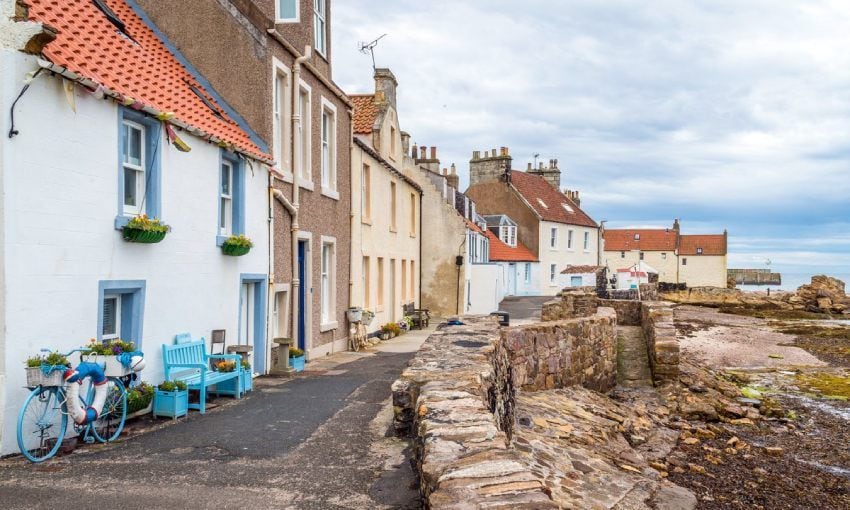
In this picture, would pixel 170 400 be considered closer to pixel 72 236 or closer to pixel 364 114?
pixel 72 236

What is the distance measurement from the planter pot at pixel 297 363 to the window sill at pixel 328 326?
2.41m

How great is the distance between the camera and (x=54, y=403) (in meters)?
7.04

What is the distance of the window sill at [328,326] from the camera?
16312 millimetres

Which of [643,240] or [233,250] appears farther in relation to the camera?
[643,240]

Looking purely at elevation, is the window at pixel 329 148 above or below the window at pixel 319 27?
below

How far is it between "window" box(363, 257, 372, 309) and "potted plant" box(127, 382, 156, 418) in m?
12.3

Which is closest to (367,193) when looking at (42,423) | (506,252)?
(42,423)

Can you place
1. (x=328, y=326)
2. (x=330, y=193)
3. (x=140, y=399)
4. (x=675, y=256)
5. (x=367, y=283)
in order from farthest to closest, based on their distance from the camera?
(x=675, y=256), (x=367, y=283), (x=330, y=193), (x=328, y=326), (x=140, y=399)

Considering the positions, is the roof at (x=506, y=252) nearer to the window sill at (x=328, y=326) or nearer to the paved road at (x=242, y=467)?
the window sill at (x=328, y=326)

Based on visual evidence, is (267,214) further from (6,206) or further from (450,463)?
(450,463)

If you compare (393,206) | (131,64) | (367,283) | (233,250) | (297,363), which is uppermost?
(131,64)

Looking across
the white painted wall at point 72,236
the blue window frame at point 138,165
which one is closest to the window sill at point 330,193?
the white painted wall at point 72,236

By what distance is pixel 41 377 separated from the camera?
662 centimetres

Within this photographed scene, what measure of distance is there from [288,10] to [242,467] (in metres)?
11.4
